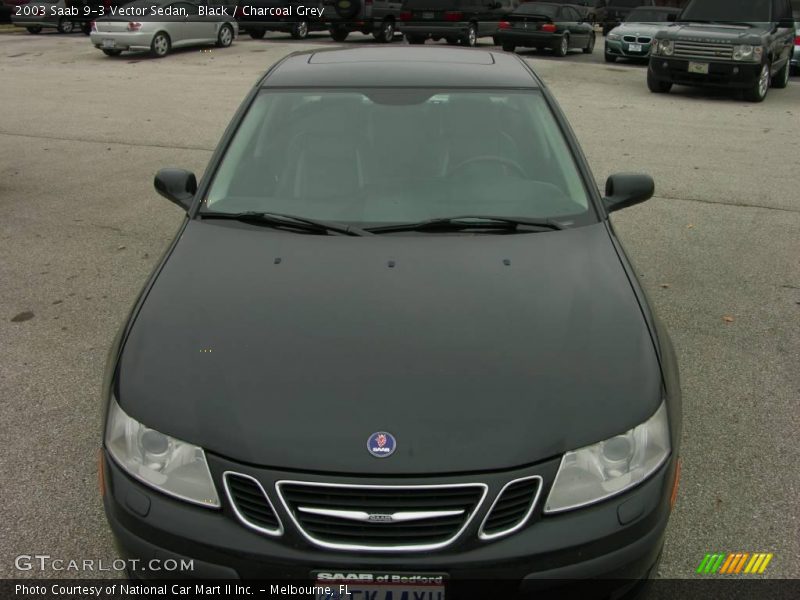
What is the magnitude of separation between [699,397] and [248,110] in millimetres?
2611

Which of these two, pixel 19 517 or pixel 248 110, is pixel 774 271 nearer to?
pixel 248 110

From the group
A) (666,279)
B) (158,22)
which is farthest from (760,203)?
(158,22)

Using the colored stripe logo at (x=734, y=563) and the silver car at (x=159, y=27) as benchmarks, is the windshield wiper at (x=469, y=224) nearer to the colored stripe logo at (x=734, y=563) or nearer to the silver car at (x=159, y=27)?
the colored stripe logo at (x=734, y=563)

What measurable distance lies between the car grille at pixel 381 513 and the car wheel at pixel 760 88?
517 inches

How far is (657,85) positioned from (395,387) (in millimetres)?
13454

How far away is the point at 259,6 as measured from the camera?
24906 mm

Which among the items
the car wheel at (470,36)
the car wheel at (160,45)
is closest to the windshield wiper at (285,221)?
the car wheel at (160,45)

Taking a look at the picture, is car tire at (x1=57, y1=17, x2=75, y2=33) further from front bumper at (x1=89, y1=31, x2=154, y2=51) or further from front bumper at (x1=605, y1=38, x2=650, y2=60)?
front bumper at (x1=605, y1=38, x2=650, y2=60)

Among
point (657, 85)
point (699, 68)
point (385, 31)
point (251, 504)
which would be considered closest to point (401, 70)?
point (251, 504)

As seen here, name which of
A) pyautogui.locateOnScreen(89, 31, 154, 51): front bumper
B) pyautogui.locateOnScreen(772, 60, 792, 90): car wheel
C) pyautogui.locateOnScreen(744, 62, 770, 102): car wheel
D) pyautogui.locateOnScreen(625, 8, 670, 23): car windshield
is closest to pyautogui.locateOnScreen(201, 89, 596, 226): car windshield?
pyautogui.locateOnScreen(744, 62, 770, 102): car wheel

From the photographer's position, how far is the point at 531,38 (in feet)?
66.6

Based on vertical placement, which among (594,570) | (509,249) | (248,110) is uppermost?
(248,110)

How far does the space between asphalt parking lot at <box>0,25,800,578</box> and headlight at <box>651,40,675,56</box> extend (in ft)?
2.85

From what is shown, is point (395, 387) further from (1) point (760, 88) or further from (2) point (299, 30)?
(2) point (299, 30)
